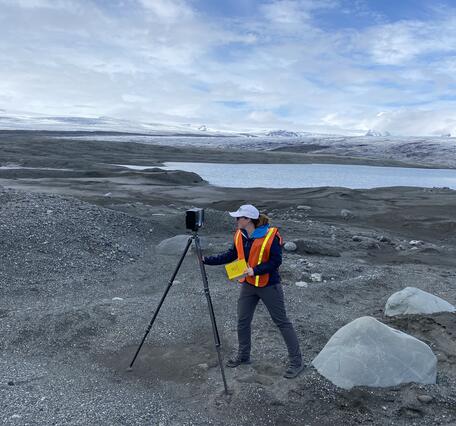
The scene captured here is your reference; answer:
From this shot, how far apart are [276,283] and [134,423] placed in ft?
6.80

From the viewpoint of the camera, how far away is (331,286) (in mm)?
10359

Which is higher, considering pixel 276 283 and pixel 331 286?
pixel 276 283

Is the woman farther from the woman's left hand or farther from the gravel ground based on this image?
the gravel ground

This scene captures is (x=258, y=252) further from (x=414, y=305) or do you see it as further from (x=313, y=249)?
(x=313, y=249)

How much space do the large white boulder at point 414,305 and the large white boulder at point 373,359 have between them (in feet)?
Result: 6.67

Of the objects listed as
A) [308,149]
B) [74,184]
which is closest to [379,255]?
[74,184]

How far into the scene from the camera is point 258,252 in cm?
588

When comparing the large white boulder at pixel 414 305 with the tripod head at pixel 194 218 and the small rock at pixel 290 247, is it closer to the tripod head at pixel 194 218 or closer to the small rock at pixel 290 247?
the tripod head at pixel 194 218

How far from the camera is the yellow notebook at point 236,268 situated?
5859 millimetres

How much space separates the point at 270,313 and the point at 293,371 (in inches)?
29.0

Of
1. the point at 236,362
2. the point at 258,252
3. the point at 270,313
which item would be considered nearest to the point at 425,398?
the point at 270,313

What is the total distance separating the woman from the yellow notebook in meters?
0.06

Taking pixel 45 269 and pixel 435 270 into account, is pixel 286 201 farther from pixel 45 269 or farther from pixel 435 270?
pixel 45 269

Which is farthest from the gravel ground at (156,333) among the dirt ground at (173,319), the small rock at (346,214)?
the small rock at (346,214)
